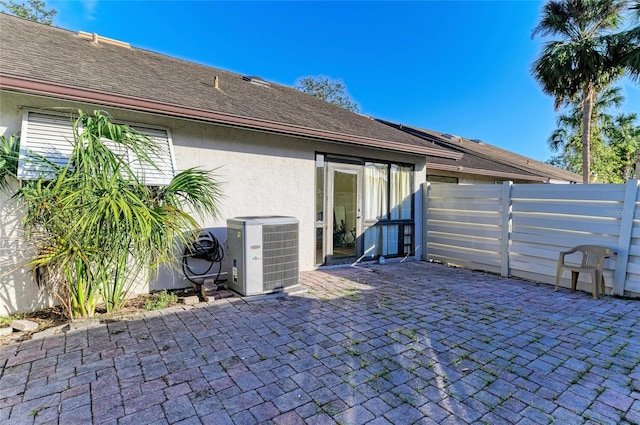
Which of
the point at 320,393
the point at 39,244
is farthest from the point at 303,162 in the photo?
the point at 320,393

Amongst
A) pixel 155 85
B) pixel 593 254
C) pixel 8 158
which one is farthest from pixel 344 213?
pixel 8 158

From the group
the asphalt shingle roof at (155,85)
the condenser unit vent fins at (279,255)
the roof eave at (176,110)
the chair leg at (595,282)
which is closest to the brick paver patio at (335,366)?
the condenser unit vent fins at (279,255)

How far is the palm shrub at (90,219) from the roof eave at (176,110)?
378 mm

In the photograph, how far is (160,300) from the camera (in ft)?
13.3

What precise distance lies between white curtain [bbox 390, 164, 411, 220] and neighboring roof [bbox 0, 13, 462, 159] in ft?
2.19

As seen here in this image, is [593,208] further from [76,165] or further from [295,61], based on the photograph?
[295,61]

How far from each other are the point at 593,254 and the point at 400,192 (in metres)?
3.51

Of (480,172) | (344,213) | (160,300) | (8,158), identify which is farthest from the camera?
(480,172)

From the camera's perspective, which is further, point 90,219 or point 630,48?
point 630,48

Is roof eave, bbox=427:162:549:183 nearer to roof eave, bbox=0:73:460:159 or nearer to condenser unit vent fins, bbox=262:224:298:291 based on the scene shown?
roof eave, bbox=0:73:460:159

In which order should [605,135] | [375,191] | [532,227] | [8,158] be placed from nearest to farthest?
1. [8,158]
2. [532,227]
3. [375,191]
4. [605,135]

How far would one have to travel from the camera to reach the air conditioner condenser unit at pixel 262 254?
167 inches

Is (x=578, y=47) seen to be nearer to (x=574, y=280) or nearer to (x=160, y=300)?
(x=574, y=280)

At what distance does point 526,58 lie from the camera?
38.5 feet
